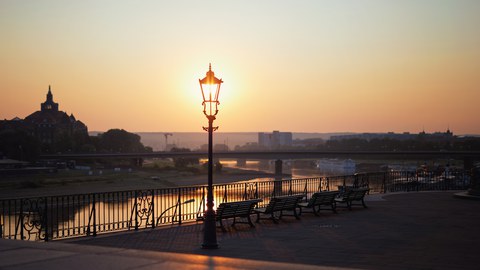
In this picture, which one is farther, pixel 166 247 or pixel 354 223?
pixel 354 223

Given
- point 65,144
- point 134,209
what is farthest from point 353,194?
point 65,144

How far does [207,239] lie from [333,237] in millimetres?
3336

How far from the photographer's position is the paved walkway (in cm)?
1008

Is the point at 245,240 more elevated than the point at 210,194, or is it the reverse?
the point at 210,194

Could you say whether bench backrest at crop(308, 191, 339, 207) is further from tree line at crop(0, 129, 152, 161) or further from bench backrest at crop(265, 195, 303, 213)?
tree line at crop(0, 129, 152, 161)

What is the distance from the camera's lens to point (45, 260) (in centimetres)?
1010

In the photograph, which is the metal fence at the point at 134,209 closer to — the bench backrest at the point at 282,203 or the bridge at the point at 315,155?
the bench backrest at the point at 282,203

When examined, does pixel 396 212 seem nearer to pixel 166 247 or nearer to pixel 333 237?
pixel 333 237

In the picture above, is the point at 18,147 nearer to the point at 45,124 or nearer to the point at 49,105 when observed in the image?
the point at 45,124

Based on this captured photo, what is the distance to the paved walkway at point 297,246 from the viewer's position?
397 inches

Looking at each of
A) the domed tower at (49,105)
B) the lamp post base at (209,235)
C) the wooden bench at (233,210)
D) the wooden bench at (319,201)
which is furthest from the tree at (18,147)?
the lamp post base at (209,235)

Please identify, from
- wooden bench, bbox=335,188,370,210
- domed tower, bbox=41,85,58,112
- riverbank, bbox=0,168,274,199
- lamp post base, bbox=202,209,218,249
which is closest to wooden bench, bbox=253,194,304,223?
wooden bench, bbox=335,188,370,210

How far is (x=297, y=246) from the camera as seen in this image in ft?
42.7

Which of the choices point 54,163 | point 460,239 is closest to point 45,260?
point 460,239
